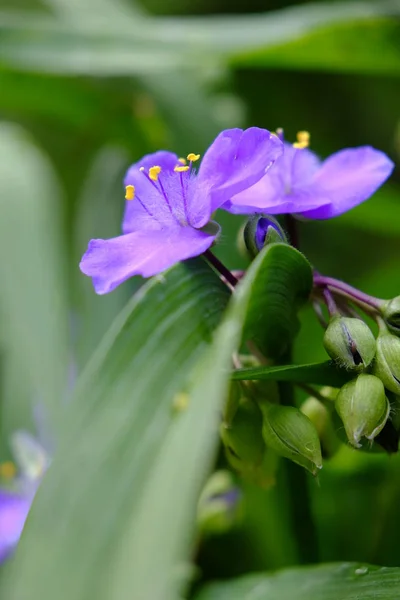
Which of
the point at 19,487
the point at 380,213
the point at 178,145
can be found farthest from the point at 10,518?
the point at 380,213

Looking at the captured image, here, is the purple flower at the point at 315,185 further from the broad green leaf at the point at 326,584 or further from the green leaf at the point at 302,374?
the broad green leaf at the point at 326,584

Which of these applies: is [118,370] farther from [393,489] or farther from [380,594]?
[393,489]

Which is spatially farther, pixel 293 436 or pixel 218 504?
pixel 218 504

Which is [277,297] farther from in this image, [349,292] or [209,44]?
[209,44]

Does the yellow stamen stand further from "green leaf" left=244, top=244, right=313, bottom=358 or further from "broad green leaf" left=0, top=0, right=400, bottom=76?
"broad green leaf" left=0, top=0, right=400, bottom=76

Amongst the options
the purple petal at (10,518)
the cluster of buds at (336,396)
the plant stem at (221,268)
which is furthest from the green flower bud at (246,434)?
the purple petal at (10,518)

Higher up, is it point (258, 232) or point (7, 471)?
point (258, 232)

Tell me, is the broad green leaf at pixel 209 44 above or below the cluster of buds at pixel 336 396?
above

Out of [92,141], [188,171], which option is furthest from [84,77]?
[188,171]
